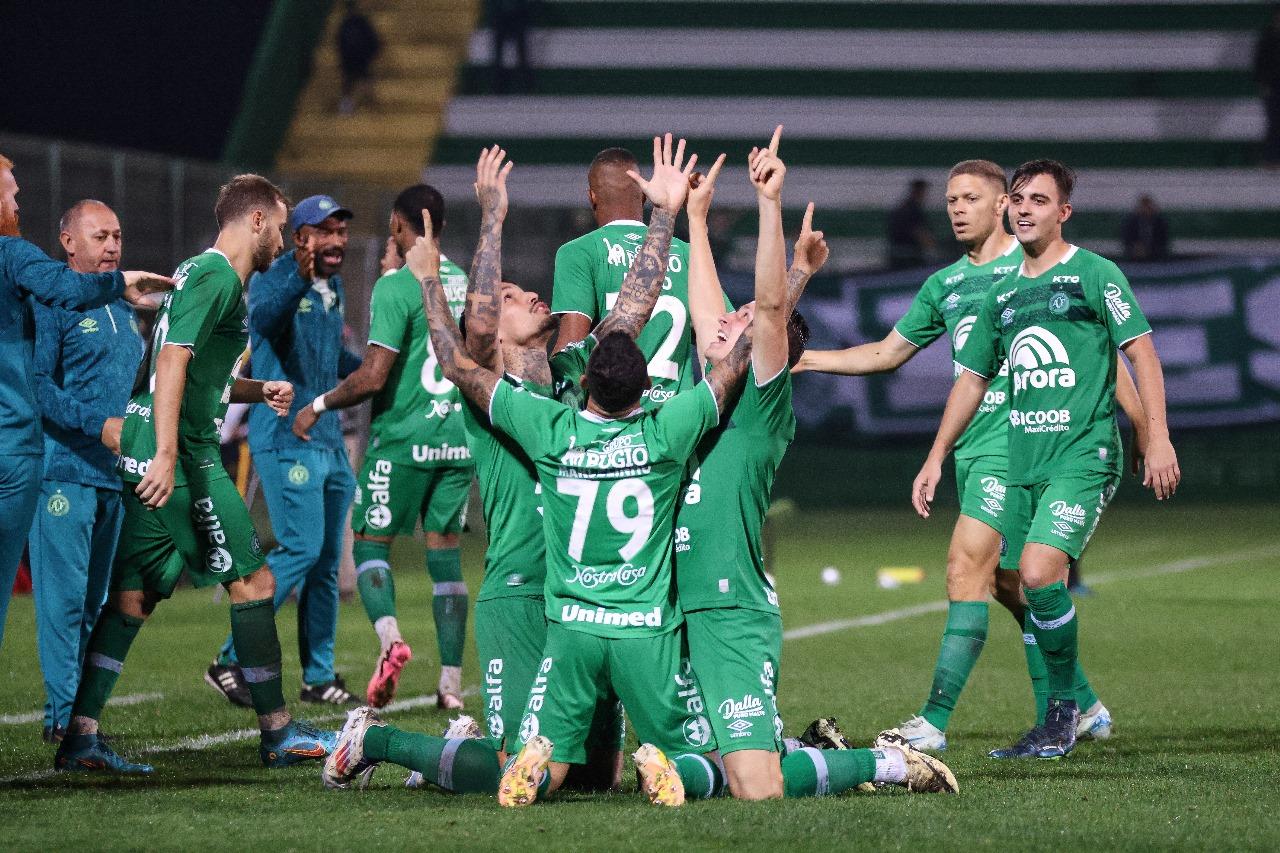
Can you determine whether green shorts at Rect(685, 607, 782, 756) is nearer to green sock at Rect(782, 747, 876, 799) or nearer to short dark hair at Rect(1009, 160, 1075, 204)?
green sock at Rect(782, 747, 876, 799)

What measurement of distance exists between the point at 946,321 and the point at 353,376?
8.95ft

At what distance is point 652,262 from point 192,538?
1.99 m

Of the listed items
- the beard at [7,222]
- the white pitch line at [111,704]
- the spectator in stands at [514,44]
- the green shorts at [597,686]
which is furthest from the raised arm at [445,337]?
the spectator in stands at [514,44]

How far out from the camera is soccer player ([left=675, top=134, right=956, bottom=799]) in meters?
5.84

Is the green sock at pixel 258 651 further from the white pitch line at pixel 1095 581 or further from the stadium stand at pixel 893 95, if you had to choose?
the stadium stand at pixel 893 95

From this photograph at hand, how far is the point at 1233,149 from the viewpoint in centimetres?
2680

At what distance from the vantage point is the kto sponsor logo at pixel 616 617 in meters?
5.75

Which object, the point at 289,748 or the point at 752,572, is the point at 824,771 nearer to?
the point at 752,572

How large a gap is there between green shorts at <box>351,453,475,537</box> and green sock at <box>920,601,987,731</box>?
261cm

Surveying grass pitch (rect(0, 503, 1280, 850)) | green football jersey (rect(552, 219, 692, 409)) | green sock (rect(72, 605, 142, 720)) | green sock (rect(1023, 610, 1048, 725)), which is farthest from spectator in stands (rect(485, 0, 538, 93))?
green sock (rect(72, 605, 142, 720))

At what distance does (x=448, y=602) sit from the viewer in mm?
8867

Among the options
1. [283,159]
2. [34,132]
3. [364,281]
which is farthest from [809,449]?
[283,159]

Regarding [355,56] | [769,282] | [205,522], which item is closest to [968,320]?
[769,282]

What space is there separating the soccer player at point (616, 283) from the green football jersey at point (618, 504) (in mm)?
1330
